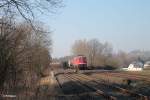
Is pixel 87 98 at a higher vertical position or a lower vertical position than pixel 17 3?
lower

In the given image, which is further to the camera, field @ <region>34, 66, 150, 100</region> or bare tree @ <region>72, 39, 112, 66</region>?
bare tree @ <region>72, 39, 112, 66</region>

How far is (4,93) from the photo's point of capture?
19109 millimetres

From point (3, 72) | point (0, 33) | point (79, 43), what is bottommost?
point (3, 72)

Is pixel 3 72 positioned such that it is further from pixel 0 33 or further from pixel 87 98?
pixel 87 98

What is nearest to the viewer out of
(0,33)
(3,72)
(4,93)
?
(3,72)

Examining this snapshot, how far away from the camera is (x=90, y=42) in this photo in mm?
177875

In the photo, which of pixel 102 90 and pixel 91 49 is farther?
pixel 91 49

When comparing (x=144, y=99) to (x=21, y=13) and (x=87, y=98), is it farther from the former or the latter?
(x=21, y=13)

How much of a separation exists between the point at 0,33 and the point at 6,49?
854 millimetres

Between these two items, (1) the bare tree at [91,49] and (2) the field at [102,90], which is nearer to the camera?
(2) the field at [102,90]

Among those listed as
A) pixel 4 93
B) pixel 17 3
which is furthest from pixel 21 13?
pixel 4 93

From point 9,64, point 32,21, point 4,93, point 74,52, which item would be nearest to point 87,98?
point 4,93

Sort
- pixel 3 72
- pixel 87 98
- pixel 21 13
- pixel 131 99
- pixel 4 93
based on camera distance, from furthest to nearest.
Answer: pixel 87 98, pixel 131 99, pixel 4 93, pixel 3 72, pixel 21 13

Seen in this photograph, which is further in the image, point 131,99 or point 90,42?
point 90,42
